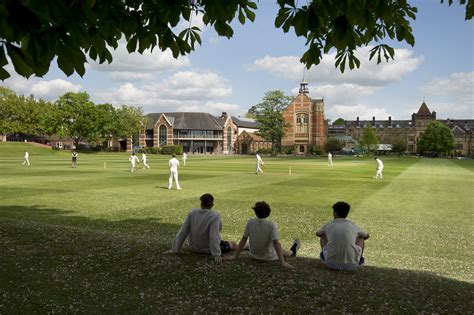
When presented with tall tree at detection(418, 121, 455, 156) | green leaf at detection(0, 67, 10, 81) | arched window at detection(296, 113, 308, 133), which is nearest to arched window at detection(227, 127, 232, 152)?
arched window at detection(296, 113, 308, 133)

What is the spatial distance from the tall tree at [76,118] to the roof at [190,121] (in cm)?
2567

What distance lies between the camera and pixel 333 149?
11644 cm

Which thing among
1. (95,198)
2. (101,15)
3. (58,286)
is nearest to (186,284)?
(58,286)

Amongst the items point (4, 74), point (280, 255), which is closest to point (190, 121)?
point (280, 255)

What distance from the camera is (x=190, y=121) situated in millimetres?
124875

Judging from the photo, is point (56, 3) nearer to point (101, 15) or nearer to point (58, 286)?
point (101, 15)

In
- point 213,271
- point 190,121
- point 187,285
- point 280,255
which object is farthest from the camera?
point 190,121

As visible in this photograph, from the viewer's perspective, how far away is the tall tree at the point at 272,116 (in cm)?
10656

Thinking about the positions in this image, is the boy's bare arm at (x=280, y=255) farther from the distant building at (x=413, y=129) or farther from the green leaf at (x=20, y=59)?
the distant building at (x=413, y=129)

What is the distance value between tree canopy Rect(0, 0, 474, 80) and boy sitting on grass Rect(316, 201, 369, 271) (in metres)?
2.84

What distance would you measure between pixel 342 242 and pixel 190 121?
11993cm

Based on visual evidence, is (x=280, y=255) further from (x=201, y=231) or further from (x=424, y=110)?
(x=424, y=110)

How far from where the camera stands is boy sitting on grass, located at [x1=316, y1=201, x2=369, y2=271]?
21.8ft

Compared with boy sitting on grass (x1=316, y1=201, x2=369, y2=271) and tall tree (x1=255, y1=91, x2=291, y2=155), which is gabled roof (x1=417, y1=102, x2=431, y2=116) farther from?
boy sitting on grass (x1=316, y1=201, x2=369, y2=271)
